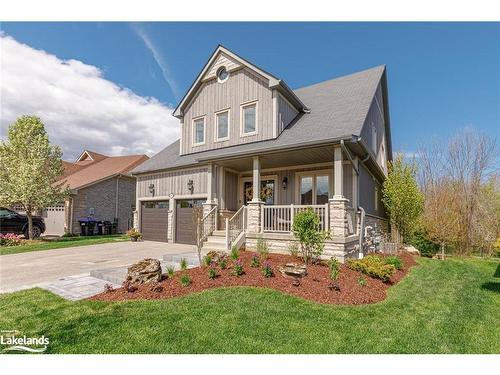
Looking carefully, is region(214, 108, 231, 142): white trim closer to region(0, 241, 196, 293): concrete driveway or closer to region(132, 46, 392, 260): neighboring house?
region(132, 46, 392, 260): neighboring house

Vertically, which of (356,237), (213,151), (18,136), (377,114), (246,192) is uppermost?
(377,114)

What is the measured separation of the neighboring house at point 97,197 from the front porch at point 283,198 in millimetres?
10995

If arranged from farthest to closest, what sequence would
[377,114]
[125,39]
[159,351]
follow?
[377,114], [125,39], [159,351]

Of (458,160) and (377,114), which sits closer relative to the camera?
(377,114)

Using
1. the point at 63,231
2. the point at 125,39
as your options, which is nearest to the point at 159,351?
the point at 125,39

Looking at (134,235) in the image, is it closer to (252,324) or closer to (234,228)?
(234,228)

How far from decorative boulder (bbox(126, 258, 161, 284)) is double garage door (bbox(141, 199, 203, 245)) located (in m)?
6.18

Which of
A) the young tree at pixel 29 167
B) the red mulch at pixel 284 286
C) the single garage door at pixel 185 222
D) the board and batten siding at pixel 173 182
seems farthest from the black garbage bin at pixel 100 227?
the red mulch at pixel 284 286

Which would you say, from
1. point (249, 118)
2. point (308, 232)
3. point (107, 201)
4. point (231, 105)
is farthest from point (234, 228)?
point (107, 201)

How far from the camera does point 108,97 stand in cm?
1043

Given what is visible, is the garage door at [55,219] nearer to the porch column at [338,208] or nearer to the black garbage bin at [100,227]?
the black garbage bin at [100,227]

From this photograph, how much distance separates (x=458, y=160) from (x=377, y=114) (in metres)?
8.93

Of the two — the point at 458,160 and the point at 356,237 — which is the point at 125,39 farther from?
the point at 458,160

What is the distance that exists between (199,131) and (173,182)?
2865 millimetres
